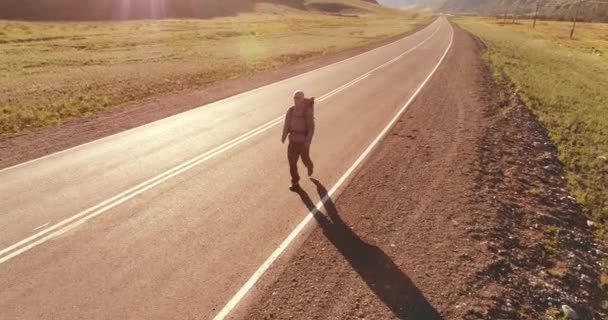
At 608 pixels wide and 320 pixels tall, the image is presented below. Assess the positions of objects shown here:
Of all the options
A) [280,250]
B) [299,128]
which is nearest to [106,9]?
[299,128]

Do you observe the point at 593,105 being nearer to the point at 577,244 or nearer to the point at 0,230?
the point at 577,244

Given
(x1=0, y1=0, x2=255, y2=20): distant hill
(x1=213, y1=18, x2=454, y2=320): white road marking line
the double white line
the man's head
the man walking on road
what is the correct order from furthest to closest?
(x1=0, y1=0, x2=255, y2=20): distant hill
the man walking on road
the man's head
the double white line
(x1=213, y1=18, x2=454, y2=320): white road marking line

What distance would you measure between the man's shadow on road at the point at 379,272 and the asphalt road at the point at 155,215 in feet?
2.20

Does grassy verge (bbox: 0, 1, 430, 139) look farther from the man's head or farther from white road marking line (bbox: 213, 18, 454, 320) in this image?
white road marking line (bbox: 213, 18, 454, 320)

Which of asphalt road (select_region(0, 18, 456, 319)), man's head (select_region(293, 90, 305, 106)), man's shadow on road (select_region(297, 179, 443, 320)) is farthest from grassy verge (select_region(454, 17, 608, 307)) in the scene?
man's head (select_region(293, 90, 305, 106))

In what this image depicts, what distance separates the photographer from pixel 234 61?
32.2 metres

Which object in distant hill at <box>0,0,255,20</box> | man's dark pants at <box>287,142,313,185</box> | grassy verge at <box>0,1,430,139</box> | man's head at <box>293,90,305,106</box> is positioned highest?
distant hill at <box>0,0,255,20</box>

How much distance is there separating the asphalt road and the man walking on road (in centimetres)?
64

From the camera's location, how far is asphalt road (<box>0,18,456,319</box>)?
5645 millimetres

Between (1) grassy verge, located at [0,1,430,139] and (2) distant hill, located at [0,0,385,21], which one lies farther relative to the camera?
(2) distant hill, located at [0,0,385,21]

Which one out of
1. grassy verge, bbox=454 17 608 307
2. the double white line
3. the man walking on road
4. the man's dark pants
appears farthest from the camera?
grassy verge, bbox=454 17 608 307

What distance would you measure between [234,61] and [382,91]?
16.0 meters

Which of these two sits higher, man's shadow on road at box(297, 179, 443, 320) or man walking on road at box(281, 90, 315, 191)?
man walking on road at box(281, 90, 315, 191)

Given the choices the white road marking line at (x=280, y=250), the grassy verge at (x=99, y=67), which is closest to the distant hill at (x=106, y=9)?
the grassy verge at (x=99, y=67)
